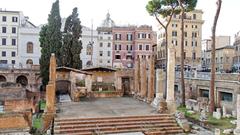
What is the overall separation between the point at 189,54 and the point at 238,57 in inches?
395

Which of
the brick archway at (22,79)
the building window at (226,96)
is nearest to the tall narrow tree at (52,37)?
the brick archway at (22,79)

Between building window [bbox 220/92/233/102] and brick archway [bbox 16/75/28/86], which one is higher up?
brick archway [bbox 16/75/28/86]

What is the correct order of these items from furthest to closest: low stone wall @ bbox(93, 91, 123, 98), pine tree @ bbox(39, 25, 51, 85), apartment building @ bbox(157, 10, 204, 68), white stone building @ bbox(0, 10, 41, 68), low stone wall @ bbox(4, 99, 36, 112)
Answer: apartment building @ bbox(157, 10, 204, 68) < white stone building @ bbox(0, 10, 41, 68) < pine tree @ bbox(39, 25, 51, 85) < low stone wall @ bbox(93, 91, 123, 98) < low stone wall @ bbox(4, 99, 36, 112)

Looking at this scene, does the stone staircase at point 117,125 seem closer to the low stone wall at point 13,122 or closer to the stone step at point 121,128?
the stone step at point 121,128

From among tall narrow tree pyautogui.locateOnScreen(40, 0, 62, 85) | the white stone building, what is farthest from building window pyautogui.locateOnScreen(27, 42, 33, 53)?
tall narrow tree pyautogui.locateOnScreen(40, 0, 62, 85)

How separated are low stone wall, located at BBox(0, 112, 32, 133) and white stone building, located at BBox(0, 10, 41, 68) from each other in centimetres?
3818

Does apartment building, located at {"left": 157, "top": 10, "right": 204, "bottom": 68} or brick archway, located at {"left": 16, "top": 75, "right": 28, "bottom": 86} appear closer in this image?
brick archway, located at {"left": 16, "top": 75, "right": 28, "bottom": 86}

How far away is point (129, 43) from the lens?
206 feet

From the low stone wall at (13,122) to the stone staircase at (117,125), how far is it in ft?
5.87

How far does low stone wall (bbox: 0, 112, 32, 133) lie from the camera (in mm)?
16453

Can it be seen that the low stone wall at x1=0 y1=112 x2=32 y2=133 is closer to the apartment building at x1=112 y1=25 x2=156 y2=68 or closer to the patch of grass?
the patch of grass

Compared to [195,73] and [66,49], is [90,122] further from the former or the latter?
[66,49]

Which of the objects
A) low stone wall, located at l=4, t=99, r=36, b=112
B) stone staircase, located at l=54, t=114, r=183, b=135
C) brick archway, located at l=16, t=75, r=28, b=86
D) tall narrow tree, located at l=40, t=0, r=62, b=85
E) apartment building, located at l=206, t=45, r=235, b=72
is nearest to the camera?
stone staircase, located at l=54, t=114, r=183, b=135

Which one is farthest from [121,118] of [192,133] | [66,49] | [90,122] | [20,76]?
[20,76]
